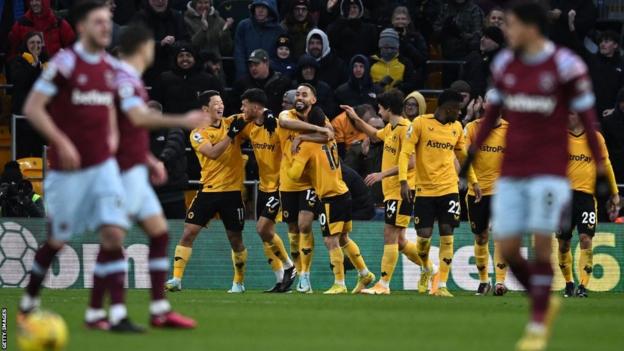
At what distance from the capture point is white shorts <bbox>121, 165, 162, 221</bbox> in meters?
12.3

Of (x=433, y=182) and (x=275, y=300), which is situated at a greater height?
(x=433, y=182)

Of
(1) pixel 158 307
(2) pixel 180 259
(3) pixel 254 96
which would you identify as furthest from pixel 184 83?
(1) pixel 158 307

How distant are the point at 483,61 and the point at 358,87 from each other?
2455 mm

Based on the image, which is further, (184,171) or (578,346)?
(184,171)

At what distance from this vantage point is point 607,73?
84.8ft

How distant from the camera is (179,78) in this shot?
79.3ft

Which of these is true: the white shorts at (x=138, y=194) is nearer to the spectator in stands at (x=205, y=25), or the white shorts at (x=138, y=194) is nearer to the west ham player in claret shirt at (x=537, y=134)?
the west ham player in claret shirt at (x=537, y=134)

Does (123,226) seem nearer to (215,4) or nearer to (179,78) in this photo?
(179,78)

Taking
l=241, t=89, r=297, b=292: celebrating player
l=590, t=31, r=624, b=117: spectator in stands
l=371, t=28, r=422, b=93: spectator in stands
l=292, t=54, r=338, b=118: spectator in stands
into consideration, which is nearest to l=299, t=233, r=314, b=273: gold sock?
l=241, t=89, r=297, b=292: celebrating player

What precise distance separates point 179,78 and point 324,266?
4243mm

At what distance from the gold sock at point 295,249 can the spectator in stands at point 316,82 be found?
3.42m

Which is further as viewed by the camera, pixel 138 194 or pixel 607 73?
pixel 607 73

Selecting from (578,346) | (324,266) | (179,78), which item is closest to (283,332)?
(578,346)

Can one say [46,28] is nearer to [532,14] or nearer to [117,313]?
[117,313]
